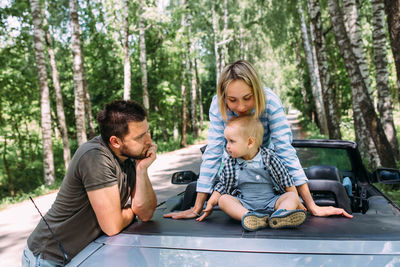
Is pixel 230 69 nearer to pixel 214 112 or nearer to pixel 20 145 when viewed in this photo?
pixel 214 112

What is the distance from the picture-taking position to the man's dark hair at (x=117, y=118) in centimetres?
232

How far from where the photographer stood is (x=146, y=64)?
21.2 metres

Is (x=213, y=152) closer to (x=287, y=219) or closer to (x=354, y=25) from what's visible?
(x=287, y=219)

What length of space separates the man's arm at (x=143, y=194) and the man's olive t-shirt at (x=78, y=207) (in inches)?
6.8

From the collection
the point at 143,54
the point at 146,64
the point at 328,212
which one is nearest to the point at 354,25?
the point at 328,212

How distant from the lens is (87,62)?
22.4 metres

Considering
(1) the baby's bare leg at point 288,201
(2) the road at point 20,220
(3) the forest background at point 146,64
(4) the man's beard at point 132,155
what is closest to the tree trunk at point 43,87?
(3) the forest background at point 146,64

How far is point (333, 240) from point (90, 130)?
18.6m

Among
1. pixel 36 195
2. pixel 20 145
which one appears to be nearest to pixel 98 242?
pixel 36 195

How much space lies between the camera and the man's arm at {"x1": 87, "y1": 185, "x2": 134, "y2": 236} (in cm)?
206

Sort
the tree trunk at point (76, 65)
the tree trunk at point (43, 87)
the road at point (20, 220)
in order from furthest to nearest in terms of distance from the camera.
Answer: the tree trunk at point (76, 65) → the tree trunk at point (43, 87) → the road at point (20, 220)

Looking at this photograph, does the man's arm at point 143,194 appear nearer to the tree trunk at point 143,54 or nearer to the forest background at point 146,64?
the forest background at point 146,64

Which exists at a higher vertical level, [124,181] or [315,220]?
[124,181]

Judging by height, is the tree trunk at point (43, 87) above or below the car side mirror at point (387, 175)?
above
